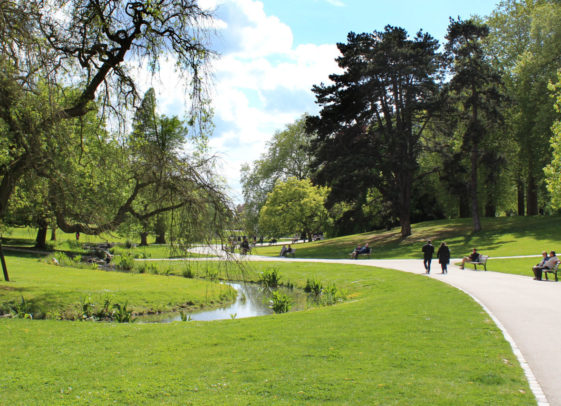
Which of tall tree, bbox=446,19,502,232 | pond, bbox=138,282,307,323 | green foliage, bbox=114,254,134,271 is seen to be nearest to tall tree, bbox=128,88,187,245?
pond, bbox=138,282,307,323

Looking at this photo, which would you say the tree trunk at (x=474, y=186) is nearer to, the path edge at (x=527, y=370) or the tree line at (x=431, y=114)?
the tree line at (x=431, y=114)

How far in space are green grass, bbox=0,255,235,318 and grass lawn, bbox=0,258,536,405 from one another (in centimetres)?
276

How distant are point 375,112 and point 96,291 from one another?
28830mm

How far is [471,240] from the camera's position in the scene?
34.3 meters

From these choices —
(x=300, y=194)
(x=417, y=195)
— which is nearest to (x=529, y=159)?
(x=417, y=195)

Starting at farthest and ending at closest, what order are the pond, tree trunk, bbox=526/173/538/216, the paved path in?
tree trunk, bbox=526/173/538/216
the pond
the paved path

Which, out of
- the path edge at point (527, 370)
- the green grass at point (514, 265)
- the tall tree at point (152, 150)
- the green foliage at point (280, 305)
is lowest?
the green foliage at point (280, 305)

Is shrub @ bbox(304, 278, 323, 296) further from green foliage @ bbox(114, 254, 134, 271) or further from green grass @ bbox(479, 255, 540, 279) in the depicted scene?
green foliage @ bbox(114, 254, 134, 271)

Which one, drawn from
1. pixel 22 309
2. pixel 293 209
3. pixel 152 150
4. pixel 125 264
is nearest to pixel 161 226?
pixel 152 150

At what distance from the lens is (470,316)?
1047cm

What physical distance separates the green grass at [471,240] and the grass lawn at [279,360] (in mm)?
19142

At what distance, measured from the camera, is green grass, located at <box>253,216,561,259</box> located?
29.4 metres

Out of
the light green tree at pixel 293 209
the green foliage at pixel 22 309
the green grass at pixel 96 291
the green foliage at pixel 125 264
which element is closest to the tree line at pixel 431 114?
the light green tree at pixel 293 209

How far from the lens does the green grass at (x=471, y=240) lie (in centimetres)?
2941
